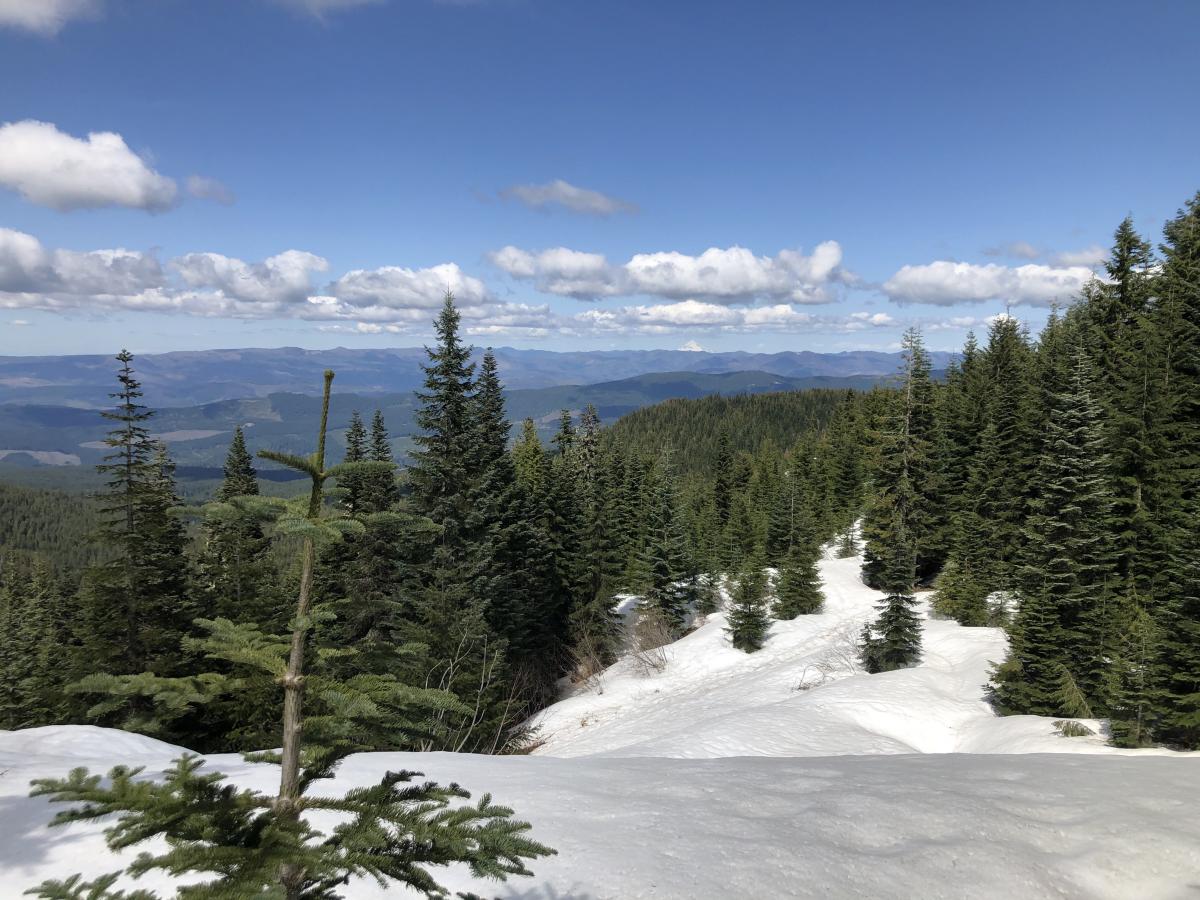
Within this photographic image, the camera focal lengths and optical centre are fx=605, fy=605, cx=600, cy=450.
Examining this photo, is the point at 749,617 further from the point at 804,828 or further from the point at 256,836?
the point at 256,836

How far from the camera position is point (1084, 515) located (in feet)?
57.9

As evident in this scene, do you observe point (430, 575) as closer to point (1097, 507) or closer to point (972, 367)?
point (1097, 507)

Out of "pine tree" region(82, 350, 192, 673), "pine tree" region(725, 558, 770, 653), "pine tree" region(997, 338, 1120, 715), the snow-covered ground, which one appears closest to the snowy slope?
the snow-covered ground

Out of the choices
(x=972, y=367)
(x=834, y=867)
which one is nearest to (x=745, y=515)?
(x=972, y=367)

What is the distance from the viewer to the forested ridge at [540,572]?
3.09m

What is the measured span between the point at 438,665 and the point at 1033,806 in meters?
13.7

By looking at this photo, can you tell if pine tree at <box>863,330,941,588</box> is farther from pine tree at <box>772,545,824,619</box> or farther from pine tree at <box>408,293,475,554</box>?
pine tree at <box>408,293,475,554</box>

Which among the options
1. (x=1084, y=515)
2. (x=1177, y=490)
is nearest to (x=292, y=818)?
(x=1084, y=515)

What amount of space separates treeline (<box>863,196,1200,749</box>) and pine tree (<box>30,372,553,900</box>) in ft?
44.8

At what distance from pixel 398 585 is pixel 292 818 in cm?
2088

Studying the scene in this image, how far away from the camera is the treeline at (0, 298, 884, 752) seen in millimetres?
3301

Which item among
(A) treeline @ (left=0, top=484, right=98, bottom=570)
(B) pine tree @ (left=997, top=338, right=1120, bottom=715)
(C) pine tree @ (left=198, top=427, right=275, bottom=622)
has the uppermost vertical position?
(B) pine tree @ (left=997, top=338, right=1120, bottom=715)

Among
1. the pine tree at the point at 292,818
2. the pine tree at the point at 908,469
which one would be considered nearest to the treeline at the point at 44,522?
the pine tree at the point at 908,469

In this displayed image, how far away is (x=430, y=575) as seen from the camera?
2055 cm
